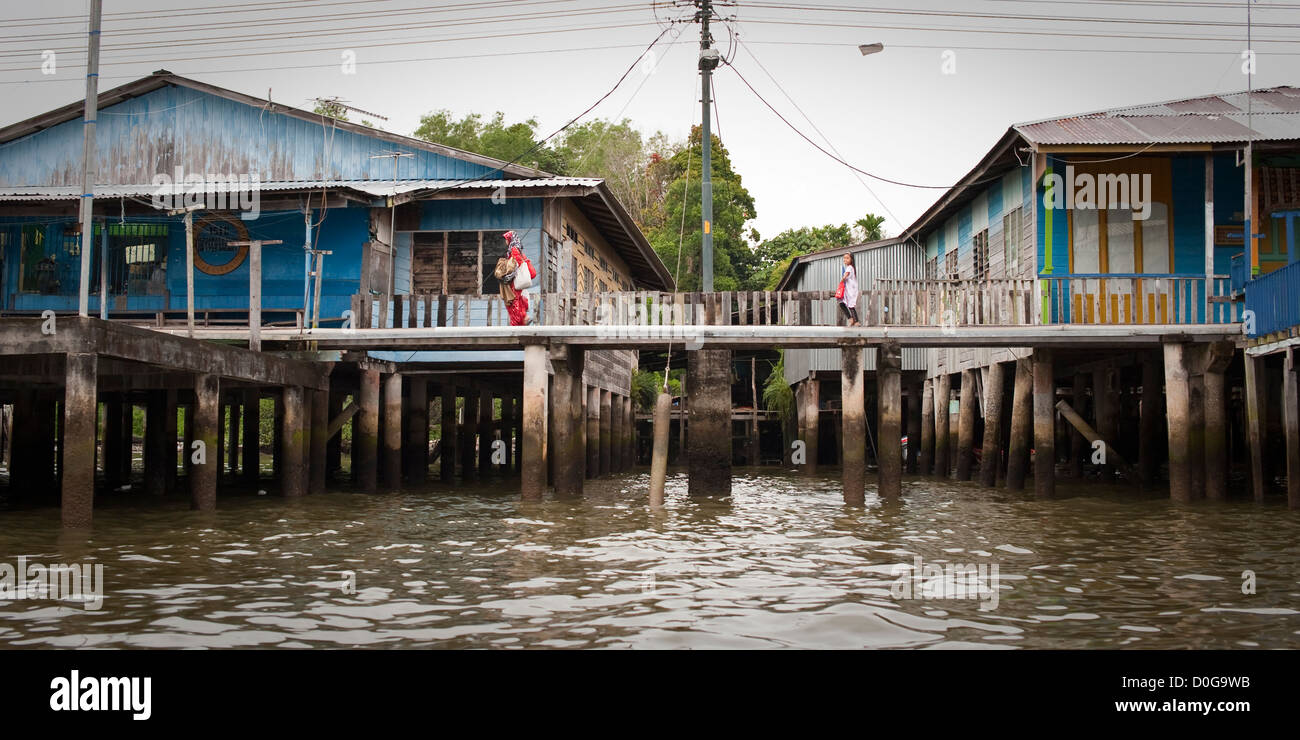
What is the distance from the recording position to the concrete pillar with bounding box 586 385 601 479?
25.3m

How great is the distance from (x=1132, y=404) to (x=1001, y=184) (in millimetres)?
7364

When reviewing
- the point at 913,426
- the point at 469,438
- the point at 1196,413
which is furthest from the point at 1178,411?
the point at 469,438

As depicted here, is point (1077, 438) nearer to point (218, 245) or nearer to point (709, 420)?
point (709, 420)

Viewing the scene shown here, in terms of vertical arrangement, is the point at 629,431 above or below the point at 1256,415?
below

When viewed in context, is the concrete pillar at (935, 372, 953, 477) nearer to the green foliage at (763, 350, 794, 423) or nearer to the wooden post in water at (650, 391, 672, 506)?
the green foliage at (763, 350, 794, 423)

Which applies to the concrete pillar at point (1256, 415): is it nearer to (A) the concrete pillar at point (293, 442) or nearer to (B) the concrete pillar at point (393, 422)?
(B) the concrete pillar at point (393, 422)

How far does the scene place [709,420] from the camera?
18781 mm

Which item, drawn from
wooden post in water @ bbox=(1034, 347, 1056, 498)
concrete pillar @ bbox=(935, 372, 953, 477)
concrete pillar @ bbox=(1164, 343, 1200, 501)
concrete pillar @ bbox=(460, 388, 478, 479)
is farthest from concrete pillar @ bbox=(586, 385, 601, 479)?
concrete pillar @ bbox=(1164, 343, 1200, 501)

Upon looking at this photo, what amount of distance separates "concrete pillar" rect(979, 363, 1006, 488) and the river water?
157 inches

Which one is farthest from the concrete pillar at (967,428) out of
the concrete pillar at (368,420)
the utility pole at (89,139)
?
the utility pole at (89,139)

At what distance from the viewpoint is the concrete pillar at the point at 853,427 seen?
16.3 metres

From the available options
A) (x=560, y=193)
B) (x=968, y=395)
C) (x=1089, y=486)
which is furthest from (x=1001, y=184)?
(x=560, y=193)

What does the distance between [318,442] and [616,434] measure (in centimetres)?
1277
